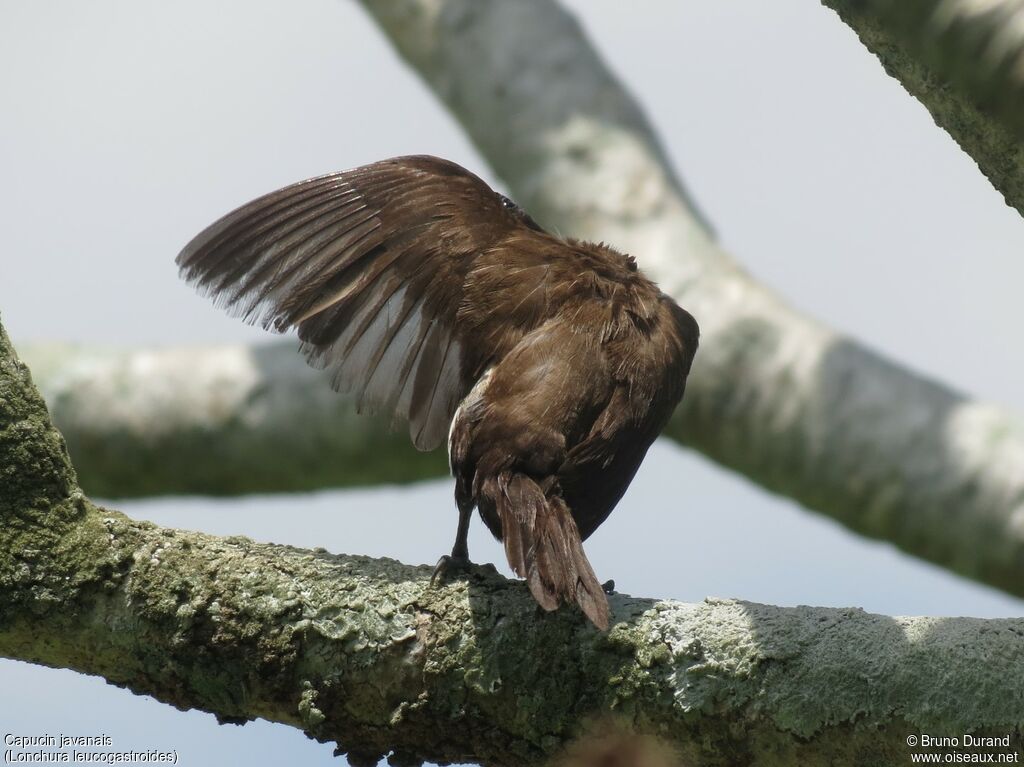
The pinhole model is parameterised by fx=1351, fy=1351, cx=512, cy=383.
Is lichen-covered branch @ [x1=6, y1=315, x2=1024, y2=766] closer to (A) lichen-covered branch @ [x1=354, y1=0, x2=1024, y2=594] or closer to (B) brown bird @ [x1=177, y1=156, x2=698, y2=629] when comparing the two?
(B) brown bird @ [x1=177, y1=156, x2=698, y2=629]

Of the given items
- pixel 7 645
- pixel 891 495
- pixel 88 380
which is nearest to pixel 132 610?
pixel 7 645

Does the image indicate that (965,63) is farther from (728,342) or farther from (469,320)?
(728,342)

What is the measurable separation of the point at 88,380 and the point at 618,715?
516 cm

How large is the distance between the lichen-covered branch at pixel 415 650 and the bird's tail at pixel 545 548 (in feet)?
0.18

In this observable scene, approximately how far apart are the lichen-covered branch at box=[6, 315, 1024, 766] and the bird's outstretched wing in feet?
3.59

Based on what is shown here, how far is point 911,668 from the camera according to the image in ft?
7.81

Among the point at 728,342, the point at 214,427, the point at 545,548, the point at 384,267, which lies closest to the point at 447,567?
the point at 545,548

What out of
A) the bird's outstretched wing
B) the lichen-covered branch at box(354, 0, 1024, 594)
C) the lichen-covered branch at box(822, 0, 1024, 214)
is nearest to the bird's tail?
the bird's outstretched wing

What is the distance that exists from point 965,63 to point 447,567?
137 cm

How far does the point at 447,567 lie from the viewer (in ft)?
9.05

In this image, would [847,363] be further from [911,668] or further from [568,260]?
[911,668]

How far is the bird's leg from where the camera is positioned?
2.73m

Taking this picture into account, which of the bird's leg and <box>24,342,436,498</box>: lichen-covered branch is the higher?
the bird's leg

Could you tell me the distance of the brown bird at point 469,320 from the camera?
3225 mm
